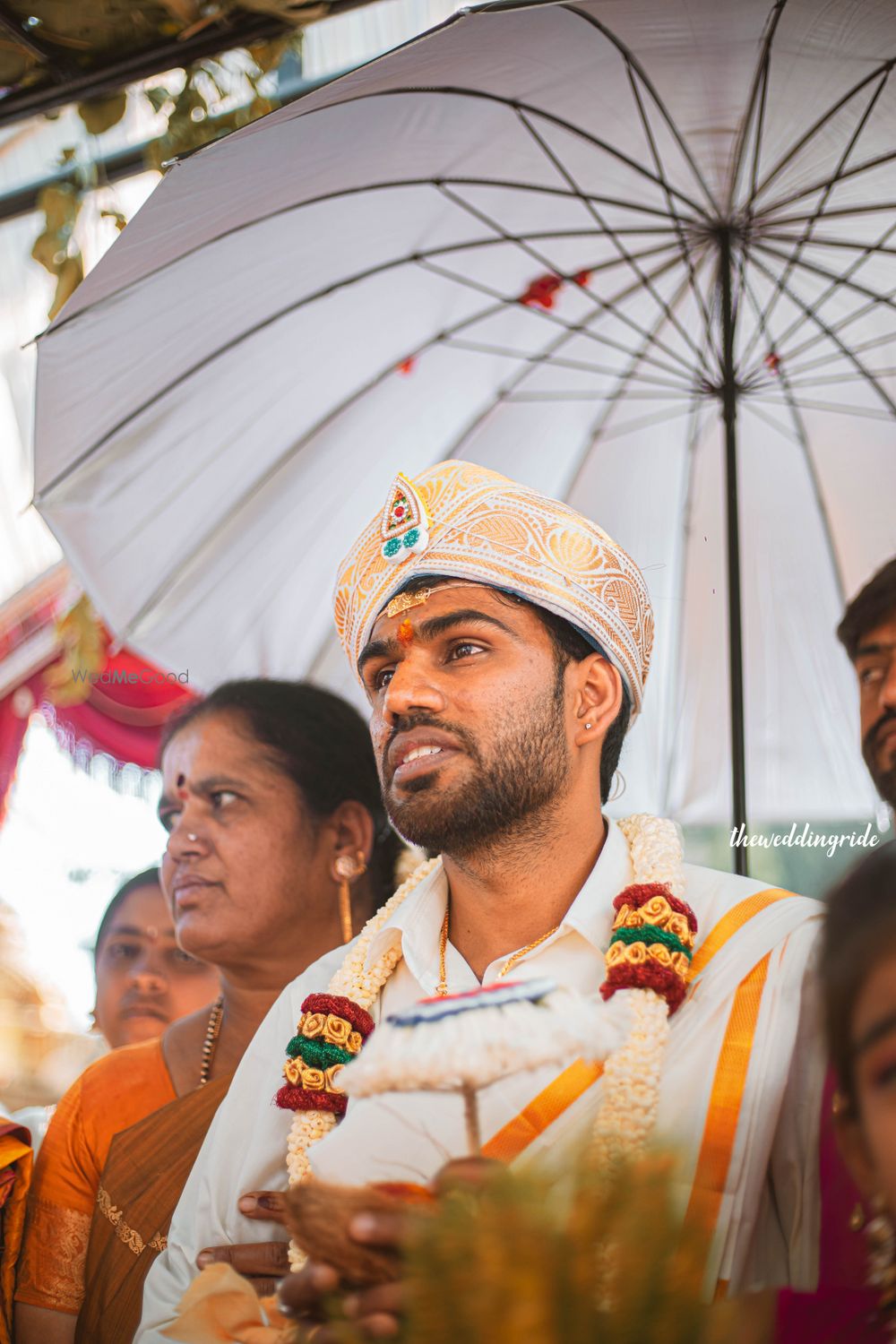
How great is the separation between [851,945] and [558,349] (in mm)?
2063

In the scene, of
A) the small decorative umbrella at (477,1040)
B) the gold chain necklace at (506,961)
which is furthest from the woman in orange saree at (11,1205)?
the small decorative umbrella at (477,1040)

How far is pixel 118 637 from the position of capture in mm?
3617

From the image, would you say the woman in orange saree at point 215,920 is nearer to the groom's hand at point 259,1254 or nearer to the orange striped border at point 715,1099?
the groom's hand at point 259,1254

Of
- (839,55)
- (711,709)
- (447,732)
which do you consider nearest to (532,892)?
(447,732)

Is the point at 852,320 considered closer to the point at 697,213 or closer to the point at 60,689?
the point at 697,213

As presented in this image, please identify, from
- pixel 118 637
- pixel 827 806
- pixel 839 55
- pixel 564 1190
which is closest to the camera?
pixel 564 1190

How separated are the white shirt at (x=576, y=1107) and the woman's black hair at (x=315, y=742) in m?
0.78

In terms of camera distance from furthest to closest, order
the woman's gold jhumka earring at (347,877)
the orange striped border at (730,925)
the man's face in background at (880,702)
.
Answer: the woman's gold jhumka earring at (347,877) → the man's face in background at (880,702) → the orange striped border at (730,925)

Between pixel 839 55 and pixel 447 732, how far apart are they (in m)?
1.62

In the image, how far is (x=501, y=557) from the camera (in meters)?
2.76

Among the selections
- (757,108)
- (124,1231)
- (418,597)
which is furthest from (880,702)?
(124,1231)

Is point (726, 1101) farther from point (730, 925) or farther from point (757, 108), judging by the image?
point (757, 108)

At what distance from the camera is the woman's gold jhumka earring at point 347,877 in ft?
11.5

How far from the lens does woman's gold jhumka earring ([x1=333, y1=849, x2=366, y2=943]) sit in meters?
3.50
